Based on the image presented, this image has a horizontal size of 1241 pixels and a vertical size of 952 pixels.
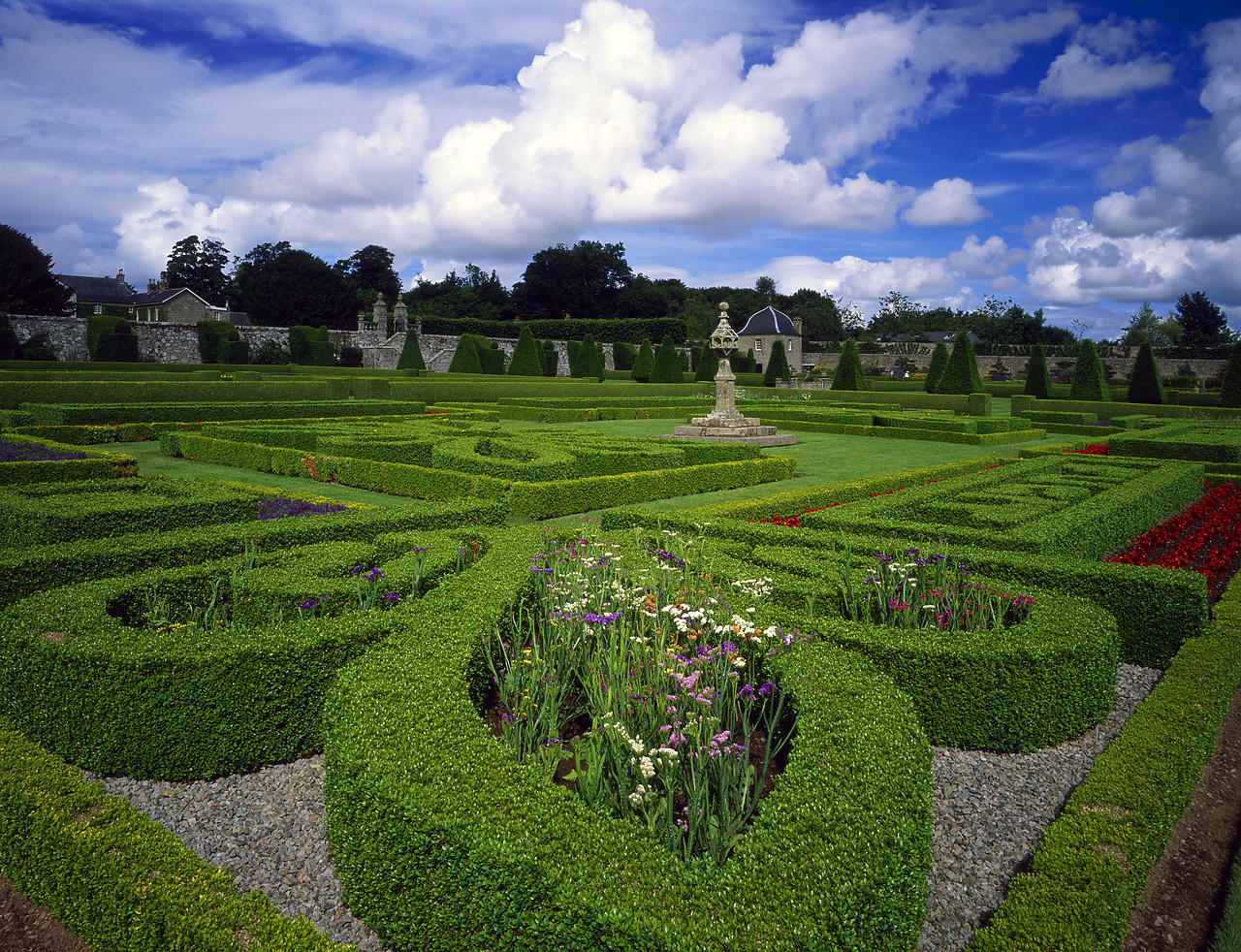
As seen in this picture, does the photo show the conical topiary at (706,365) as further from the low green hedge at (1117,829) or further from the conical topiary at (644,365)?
the low green hedge at (1117,829)

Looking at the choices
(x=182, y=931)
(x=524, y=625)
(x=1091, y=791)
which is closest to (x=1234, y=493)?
(x=1091, y=791)

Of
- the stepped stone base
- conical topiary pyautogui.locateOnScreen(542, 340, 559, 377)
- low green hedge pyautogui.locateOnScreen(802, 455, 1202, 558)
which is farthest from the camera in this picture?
conical topiary pyautogui.locateOnScreen(542, 340, 559, 377)

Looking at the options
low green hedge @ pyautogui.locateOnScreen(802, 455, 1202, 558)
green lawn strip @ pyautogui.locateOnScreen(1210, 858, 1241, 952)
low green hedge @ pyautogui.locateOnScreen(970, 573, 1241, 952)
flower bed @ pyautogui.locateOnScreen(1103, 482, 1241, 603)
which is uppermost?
low green hedge @ pyautogui.locateOnScreen(802, 455, 1202, 558)

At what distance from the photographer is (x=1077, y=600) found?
5.44 m

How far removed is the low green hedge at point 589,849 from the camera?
2361mm

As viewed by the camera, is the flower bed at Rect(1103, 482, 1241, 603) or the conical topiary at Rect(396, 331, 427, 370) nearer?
the flower bed at Rect(1103, 482, 1241, 603)

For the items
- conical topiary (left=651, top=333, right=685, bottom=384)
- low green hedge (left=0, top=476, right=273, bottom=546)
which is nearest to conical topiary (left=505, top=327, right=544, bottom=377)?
conical topiary (left=651, top=333, right=685, bottom=384)

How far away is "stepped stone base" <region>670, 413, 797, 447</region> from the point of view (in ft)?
63.9

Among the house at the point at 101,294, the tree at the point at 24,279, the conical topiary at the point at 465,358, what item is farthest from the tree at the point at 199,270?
the conical topiary at the point at 465,358

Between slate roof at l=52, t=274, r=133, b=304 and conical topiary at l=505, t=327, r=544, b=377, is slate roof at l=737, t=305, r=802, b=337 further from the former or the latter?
slate roof at l=52, t=274, r=133, b=304

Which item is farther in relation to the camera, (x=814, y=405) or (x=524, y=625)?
(x=814, y=405)

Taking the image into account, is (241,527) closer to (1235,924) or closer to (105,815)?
(105,815)

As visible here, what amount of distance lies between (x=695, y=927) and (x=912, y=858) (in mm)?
921

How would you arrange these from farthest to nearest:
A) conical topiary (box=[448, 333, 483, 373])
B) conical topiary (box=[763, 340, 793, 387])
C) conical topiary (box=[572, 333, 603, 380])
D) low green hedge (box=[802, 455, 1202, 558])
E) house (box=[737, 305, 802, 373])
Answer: house (box=[737, 305, 802, 373]), conical topiary (box=[763, 340, 793, 387]), conical topiary (box=[572, 333, 603, 380]), conical topiary (box=[448, 333, 483, 373]), low green hedge (box=[802, 455, 1202, 558])
